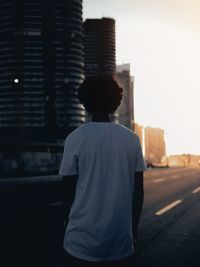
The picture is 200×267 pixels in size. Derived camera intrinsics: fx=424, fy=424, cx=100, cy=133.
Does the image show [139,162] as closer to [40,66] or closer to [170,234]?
[170,234]

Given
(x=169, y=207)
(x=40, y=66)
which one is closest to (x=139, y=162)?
(x=169, y=207)

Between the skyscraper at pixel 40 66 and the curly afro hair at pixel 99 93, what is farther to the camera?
the skyscraper at pixel 40 66

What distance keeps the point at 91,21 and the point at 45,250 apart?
196919mm

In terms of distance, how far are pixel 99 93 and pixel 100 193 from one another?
0.68m

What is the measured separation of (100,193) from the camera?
2.63m

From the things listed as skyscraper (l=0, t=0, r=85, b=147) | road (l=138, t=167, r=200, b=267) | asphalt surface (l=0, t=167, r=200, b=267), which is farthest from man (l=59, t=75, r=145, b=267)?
skyscraper (l=0, t=0, r=85, b=147)

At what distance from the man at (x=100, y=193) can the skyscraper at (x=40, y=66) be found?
5081 inches

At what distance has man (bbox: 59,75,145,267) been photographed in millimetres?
2582

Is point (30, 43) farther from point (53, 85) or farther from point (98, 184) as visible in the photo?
point (98, 184)

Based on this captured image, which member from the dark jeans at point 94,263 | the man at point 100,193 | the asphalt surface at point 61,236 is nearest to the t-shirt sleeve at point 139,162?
the man at point 100,193

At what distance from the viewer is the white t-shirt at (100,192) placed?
8.48 feet

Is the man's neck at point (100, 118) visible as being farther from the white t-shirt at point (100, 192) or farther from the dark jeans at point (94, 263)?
the dark jeans at point (94, 263)

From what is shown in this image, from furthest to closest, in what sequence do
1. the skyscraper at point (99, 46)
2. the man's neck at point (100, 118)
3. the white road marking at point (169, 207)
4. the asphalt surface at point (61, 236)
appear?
the skyscraper at point (99, 46), the white road marking at point (169, 207), the asphalt surface at point (61, 236), the man's neck at point (100, 118)

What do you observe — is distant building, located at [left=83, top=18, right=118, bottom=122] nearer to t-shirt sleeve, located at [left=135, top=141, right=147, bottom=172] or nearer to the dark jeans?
t-shirt sleeve, located at [left=135, top=141, right=147, bottom=172]
